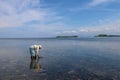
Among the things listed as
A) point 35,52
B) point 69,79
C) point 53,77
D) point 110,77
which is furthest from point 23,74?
point 35,52

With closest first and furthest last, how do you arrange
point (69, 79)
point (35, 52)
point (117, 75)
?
point (69, 79), point (117, 75), point (35, 52)

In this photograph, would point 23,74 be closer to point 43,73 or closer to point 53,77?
point 43,73

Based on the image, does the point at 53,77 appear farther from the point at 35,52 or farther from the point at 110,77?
the point at 35,52

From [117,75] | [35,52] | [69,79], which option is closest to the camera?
[69,79]

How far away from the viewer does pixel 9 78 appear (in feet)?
49.4

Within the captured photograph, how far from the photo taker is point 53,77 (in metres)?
15.3

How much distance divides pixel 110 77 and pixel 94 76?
135 cm

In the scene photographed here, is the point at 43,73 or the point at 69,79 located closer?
the point at 69,79

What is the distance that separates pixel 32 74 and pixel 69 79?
144 inches

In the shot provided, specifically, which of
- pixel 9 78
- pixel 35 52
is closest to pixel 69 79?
pixel 9 78

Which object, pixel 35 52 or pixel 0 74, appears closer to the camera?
pixel 0 74

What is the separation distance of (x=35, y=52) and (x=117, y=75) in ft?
47.6

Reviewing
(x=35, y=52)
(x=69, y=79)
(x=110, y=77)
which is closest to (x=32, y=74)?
(x=69, y=79)

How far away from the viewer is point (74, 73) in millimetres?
16844
